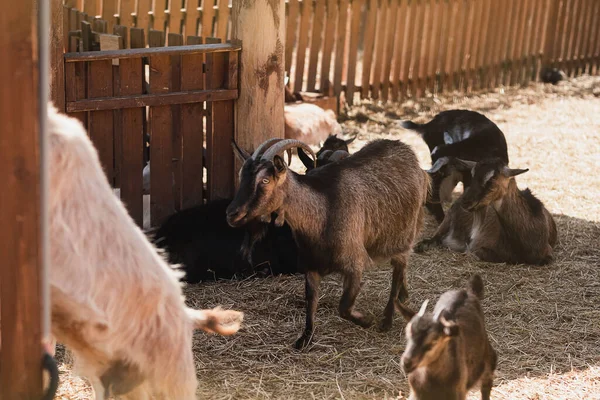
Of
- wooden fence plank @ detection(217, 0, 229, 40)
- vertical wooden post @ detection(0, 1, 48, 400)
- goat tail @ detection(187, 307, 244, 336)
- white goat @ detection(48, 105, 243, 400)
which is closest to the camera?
vertical wooden post @ detection(0, 1, 48, 400)

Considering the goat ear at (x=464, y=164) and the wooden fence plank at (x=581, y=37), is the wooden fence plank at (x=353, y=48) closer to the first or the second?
the goat ear at (x=464, y=164)

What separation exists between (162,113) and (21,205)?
14.3 feet

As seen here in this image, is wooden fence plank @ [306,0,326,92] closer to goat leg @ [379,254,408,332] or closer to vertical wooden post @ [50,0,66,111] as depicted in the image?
vertical wooden post @ [50,0,66,111]

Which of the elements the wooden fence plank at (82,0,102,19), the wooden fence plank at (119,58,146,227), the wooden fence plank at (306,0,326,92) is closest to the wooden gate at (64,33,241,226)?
the wooden fence plank at (119,58,146,227)

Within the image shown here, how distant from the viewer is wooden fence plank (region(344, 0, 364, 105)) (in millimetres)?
11562

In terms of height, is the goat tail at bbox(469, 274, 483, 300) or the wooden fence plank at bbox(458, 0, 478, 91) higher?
the wooden fence plank at bbox(458, 0, 478, 91)

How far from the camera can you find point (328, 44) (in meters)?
11.6

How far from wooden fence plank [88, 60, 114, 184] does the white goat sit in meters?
3.26

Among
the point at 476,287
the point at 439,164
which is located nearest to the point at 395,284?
the point at 476,287

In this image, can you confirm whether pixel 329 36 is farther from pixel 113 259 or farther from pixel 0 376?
pixel 0 376

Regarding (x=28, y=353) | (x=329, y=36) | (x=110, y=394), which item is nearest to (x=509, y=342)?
(x=110, y=394)

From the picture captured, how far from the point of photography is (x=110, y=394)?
335 cm

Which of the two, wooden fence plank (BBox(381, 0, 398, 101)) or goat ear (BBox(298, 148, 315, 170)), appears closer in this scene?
goat ear (BBox(298, 148, 315, 170))

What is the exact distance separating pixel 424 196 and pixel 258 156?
1492mm
